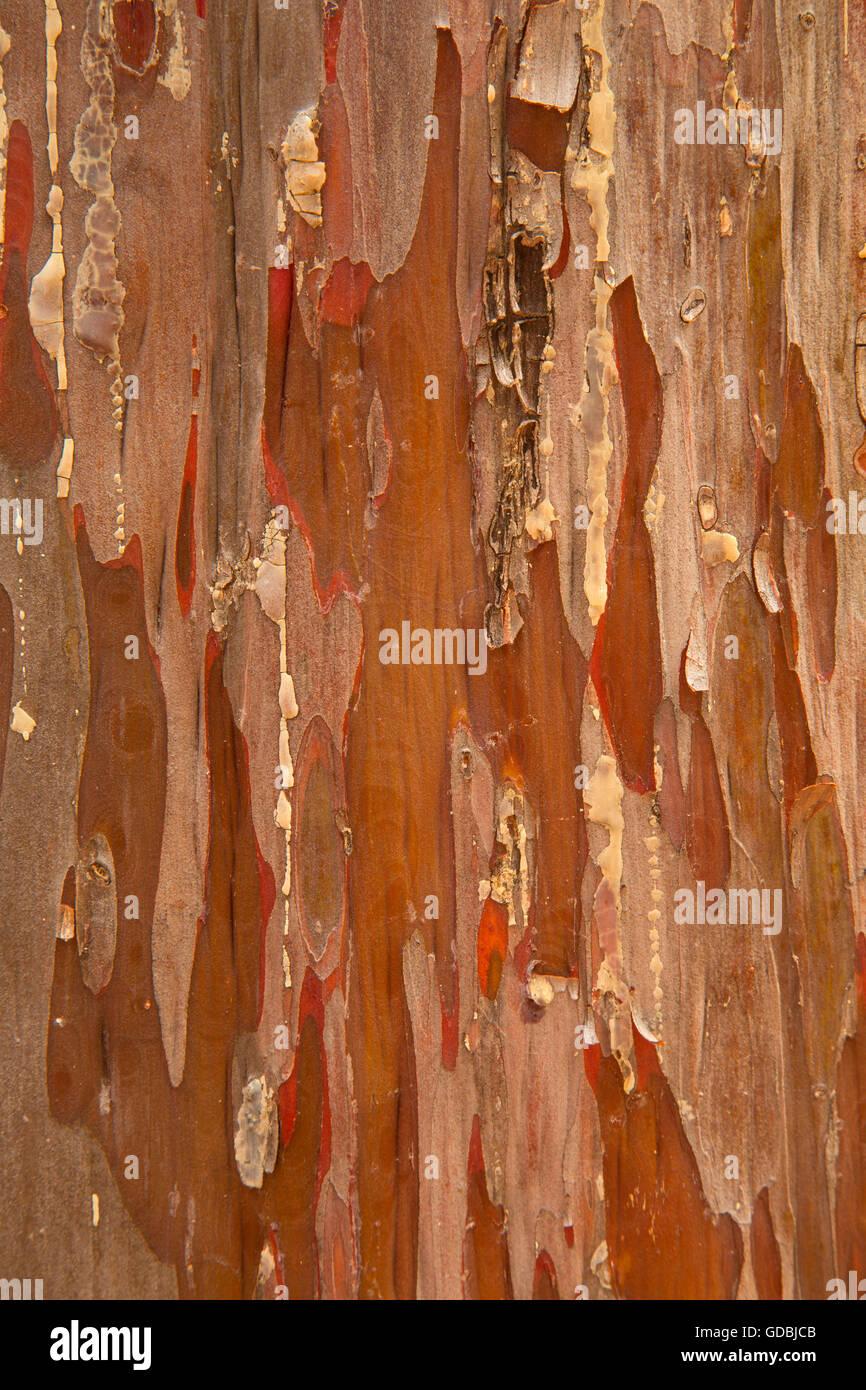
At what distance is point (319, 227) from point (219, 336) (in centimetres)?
10

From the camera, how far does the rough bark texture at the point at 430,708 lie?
1.72 feet

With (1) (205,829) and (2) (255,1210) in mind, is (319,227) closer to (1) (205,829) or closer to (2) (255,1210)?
(1) (205,829)

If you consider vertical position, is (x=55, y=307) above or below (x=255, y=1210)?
above

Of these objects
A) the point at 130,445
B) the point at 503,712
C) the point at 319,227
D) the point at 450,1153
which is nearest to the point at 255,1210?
the point at 450,1153

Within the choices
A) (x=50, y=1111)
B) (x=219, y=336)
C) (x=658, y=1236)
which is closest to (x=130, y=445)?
(x=219, y=336)

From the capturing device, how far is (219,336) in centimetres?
53

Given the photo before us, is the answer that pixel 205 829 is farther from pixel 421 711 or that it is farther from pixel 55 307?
pixel 55 307

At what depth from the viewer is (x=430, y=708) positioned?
1.74 feet

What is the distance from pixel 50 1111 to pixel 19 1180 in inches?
2.0

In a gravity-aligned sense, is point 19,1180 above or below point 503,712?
below

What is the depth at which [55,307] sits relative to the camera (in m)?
0.53

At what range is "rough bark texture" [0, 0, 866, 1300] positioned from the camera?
524 millimetres
